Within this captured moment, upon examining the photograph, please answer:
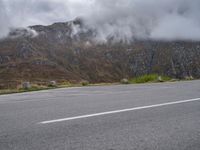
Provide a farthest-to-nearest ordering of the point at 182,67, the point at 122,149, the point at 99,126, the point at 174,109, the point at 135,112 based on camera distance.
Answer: the point at 182,67 → the point at 174,109 → the point at 135,112 → the point at 99,126 → the point at 122,149

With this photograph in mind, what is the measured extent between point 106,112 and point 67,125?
5.62ft

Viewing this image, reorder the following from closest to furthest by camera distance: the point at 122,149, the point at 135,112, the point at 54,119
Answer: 1. the point at 122,149
2. the point at 54,119
3. the point at 135,112

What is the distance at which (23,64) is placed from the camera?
595 ft

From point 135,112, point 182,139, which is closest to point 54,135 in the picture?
point 182,139

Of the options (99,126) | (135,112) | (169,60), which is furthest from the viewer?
(169,60)

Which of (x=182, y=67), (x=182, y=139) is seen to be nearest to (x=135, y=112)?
(x=182, y=139)

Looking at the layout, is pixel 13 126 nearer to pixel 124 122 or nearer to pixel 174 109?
pixel 124 122

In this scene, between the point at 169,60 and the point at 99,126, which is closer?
the point at 99,126

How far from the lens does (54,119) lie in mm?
7145

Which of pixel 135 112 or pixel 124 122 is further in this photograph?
pixel 135 112

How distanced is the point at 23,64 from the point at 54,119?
17898 cm

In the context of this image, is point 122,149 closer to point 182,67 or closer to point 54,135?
point 54,135

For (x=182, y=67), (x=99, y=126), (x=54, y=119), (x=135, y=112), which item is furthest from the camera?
(x=182, y=67)

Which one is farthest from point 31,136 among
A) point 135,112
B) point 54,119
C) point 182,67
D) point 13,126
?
point 182,67
